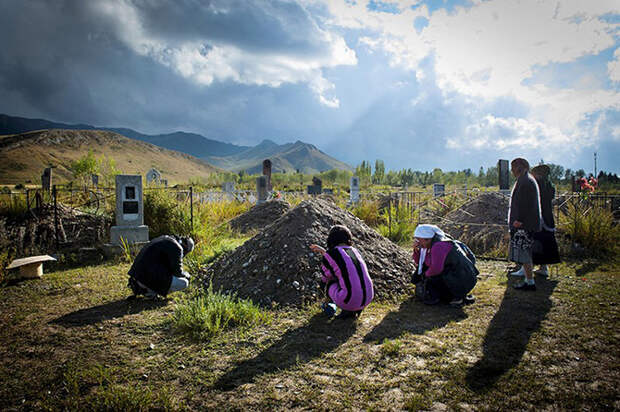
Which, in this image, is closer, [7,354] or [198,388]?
[198,388]

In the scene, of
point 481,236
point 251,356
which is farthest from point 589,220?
point 251,356

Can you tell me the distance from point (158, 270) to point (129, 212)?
395 cm

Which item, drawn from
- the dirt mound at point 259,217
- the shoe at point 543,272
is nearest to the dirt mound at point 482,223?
the shoe at point 543,272

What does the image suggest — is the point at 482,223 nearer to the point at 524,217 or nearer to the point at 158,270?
the point at 524,217

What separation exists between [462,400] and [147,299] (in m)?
4.24

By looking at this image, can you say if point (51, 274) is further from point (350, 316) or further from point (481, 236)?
point (481, 236)

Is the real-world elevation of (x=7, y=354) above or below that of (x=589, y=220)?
below

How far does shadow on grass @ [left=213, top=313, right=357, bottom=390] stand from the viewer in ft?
9.48

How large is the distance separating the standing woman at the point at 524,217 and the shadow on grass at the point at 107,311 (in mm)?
5170

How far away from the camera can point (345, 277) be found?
12.8ft

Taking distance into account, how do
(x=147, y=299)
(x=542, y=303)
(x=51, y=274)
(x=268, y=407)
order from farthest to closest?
(x=51, y=274)
(x=147, y=299)
(x=542, y=303)
(x=268, y=407)

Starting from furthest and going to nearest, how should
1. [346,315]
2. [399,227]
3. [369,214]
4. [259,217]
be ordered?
[259,217], [369,214], [399,227], [346,315]

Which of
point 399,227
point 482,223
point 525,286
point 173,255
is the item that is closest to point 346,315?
point 173,255

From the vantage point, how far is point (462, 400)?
2.52 metres
